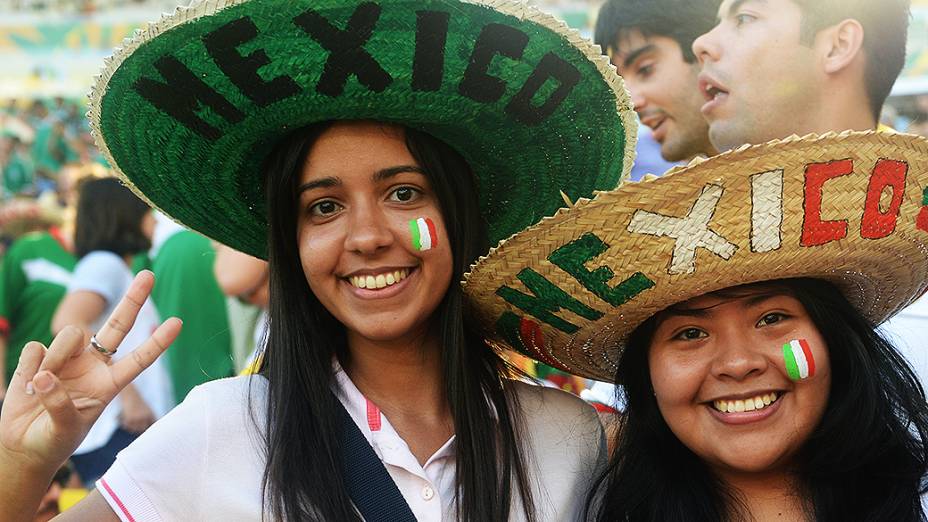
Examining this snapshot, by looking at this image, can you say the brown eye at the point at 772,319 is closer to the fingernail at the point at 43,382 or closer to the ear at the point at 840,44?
the ear at the point at 840,44

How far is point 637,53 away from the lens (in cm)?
461

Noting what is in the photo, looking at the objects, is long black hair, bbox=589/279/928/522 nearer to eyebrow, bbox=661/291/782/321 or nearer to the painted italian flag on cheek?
eyebrow, bbox=661/291/782/321

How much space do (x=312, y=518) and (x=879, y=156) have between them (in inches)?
51.4

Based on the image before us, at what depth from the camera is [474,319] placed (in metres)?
2.74

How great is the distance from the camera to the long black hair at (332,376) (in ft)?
7.83

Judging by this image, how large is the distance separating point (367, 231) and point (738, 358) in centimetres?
83

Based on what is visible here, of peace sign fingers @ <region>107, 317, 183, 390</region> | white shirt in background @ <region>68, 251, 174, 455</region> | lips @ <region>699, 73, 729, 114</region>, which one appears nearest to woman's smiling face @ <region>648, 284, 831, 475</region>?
peace sign fingers @ <region>107, 317, 183, 390</region>

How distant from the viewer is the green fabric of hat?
88.4 inches

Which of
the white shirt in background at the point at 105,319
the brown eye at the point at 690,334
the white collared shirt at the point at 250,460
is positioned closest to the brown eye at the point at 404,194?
the white collared shirt at the point at 250,460

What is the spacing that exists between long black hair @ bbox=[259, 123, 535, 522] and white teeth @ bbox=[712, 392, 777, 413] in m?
0.47

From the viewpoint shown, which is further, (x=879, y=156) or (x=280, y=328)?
(x=280, y=328)

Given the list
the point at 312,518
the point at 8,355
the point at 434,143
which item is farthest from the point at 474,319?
the point at 8,355

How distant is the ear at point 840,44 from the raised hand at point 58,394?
2159mm

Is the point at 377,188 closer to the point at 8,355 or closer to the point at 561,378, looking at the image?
the point at 561,378
